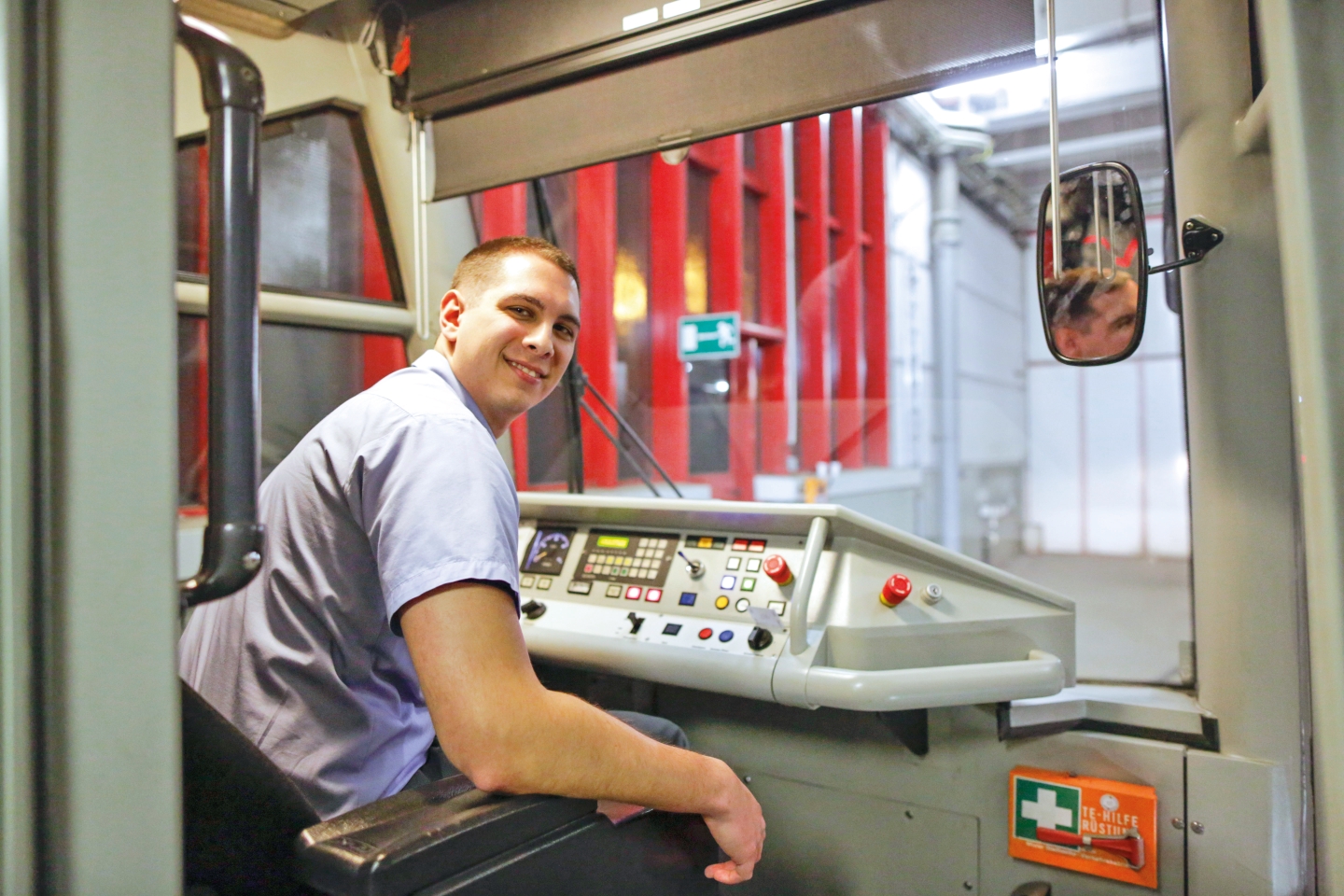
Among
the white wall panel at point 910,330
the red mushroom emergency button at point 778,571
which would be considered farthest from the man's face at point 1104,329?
the white wall panel at point 910,330

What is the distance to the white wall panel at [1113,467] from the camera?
5.38 m

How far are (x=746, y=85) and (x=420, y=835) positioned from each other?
1476mm

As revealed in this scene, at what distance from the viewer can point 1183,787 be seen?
5.02 ft

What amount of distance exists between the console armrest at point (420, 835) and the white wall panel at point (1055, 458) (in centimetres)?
476

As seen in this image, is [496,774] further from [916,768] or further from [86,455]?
[916,768]

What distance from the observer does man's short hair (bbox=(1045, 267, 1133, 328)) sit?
1272 mm

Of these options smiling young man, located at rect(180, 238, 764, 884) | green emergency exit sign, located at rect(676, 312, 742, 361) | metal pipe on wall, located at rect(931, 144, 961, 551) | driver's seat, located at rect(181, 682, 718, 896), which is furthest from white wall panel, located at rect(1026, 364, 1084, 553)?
driver's seat, located at rect(181, 682, 718, 896)

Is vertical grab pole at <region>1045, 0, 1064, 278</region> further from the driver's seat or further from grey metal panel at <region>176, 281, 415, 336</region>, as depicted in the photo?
grey metal panel at <region>176, 281, 415, 336</region>

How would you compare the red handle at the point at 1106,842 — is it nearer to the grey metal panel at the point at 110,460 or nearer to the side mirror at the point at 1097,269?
the side mirror at the point at 1097,269

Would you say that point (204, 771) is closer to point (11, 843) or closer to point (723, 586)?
point (11, 843)

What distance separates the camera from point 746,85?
1778mm

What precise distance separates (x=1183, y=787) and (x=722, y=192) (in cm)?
265

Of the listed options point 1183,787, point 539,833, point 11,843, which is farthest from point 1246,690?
point 11,843

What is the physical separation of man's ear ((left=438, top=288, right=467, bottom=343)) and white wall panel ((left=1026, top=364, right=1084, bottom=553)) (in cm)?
431
